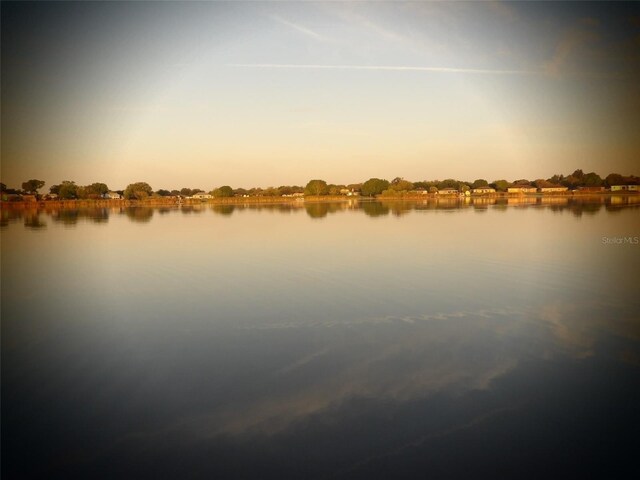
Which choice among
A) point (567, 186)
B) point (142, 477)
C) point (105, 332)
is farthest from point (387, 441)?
point (567, 186)

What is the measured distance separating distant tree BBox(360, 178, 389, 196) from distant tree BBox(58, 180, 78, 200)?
7762 centimetres

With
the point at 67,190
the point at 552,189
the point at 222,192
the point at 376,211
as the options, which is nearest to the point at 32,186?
the point at 67,190

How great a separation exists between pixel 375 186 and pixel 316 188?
59.0 feet

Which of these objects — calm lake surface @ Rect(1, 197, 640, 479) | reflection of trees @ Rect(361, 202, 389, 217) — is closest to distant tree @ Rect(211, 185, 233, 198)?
reflection of trees @ Rect(361, 202, 389, 217)

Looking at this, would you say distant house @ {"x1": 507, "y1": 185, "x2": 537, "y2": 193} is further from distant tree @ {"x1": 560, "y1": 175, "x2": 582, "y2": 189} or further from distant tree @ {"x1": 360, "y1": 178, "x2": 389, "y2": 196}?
A: distant tree @ {"x1": 360, "y1": 178, "x2": 389, "y2": 196}

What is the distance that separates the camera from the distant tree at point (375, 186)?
134 m

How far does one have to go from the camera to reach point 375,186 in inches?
5281

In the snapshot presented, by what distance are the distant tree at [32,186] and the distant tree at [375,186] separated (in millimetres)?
86355

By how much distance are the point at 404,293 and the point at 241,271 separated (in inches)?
260

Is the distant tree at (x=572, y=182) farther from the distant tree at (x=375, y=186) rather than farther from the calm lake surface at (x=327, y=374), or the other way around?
the calm lake surface at (x=327, y=374)

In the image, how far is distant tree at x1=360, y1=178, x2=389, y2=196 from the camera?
134 m

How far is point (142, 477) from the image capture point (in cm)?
517

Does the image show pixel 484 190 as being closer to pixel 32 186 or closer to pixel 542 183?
Answer: pixel 542 183

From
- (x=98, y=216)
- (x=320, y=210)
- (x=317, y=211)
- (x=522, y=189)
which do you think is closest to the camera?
(x=98, y=216)
